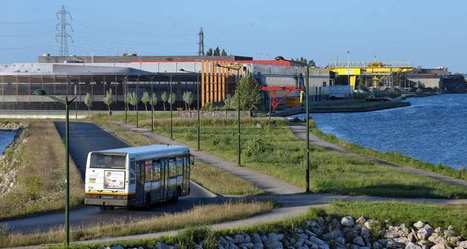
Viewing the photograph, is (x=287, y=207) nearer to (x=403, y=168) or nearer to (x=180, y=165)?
(x=180, y=165)

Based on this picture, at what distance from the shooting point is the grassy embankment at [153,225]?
21956 millimetres

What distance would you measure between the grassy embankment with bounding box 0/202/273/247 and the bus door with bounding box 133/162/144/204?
198 cm

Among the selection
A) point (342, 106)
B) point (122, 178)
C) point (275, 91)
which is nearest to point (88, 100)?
point (275, 91)

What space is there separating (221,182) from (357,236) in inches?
619

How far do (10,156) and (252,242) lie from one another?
4985 cm

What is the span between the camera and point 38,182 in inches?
1545

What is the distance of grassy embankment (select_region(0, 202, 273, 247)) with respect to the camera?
72.0 ft

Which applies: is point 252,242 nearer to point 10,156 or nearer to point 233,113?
point 10,156

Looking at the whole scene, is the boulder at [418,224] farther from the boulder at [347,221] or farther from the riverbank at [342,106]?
the riverbank at [342,106]

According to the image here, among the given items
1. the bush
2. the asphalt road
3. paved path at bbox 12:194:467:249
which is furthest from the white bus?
the bush

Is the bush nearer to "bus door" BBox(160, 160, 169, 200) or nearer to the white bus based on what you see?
"bus door" BBox(160, 160, 169, 200)

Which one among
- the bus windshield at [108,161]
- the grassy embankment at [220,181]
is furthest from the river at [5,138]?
the bus windshield at [108,161]

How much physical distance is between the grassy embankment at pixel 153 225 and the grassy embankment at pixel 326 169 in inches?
343

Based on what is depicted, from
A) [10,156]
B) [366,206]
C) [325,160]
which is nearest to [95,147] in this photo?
[10,156]
